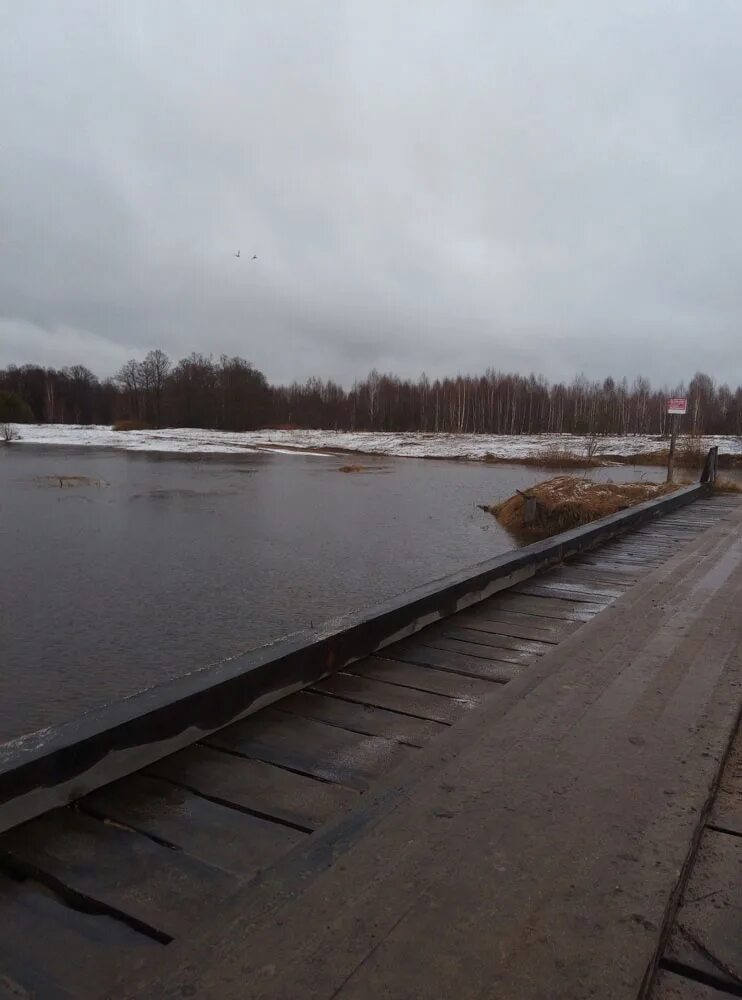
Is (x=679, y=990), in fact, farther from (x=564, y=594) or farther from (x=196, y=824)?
(x=564, y=594)

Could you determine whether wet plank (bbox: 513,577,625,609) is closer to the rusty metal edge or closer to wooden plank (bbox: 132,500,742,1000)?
the rusty metal edge

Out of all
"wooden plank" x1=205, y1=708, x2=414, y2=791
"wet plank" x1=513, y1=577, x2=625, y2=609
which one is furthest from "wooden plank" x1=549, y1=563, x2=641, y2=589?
"wooden plank" x1=205, y1=708, x2=414, y2=791

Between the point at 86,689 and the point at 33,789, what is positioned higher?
the point at 33,789

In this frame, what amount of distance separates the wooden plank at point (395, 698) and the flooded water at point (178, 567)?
8.96 ft

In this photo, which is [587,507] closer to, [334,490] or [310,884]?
[334,490]

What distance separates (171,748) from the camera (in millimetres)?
2566

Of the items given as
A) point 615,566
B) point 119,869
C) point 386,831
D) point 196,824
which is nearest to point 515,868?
point 386,831

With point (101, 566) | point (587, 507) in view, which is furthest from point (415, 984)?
point (587, 507)

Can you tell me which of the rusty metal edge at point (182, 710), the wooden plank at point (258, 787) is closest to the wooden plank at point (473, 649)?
the rusty metal edge at point (182, 710)

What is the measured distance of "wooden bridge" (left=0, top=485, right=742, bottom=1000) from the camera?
1516 millimetres

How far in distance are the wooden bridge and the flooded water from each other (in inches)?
115

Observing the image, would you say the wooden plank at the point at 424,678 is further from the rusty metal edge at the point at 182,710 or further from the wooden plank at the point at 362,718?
the wooden plank at the point at 362,718

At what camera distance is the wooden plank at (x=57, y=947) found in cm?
154

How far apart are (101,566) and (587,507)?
383 inches
